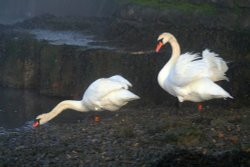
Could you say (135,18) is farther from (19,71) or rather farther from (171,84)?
(171,84)

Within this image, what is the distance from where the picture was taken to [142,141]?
9.97m

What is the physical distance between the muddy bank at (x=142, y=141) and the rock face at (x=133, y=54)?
215cm

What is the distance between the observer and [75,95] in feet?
53.6

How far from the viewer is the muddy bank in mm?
8711

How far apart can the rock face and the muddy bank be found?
2.15m

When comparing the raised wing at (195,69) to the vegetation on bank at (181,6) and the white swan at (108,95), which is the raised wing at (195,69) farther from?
the vegetation on bank at (181,6)

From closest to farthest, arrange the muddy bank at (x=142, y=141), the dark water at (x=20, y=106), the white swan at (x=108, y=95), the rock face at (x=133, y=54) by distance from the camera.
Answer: the muddy bank at (x=142, y=141) < the white swan at (x=108, y=95) < the dark water at (x=20, y=106) < the rock face at (x=133, y=54)

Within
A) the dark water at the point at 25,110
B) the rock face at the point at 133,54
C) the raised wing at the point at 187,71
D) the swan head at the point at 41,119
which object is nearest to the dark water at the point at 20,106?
the dark water at the point at 25,110

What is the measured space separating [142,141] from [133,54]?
5.61m

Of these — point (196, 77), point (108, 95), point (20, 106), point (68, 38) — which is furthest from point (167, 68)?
point (68, 38)

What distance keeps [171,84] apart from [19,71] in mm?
8222

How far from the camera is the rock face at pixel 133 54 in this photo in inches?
575

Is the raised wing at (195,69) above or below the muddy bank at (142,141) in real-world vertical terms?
above

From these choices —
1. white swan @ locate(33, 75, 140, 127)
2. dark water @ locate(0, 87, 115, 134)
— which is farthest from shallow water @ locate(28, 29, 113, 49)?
white swan @ locate(33, 75, 140, 127)
